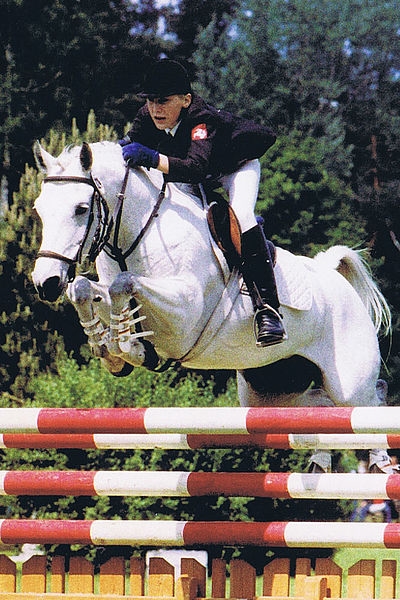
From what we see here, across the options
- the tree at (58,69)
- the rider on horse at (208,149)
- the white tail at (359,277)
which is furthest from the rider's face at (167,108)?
the tree at (58,69)

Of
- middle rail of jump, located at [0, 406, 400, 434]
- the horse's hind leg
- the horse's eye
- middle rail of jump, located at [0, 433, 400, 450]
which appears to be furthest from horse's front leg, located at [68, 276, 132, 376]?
the horse's hind leg

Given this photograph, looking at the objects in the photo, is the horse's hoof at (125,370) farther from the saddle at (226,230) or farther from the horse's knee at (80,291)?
the saddle at (226,230)

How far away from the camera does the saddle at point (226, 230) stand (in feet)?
19.0

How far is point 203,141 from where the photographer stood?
565cm

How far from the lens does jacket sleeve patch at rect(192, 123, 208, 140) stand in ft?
18.6

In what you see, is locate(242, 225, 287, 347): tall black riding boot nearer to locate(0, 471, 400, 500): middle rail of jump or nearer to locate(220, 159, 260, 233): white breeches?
locate(220, 159, 260, 233): white breeches

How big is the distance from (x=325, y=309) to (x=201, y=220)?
1.01 m

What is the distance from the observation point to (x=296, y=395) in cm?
654

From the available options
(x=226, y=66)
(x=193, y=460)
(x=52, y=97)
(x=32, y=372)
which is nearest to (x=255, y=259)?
(x=193, y=460)

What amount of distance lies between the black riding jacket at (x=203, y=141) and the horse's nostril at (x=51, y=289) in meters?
0.79

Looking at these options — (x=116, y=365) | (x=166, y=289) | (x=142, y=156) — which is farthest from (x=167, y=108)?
(x=116, y=365)

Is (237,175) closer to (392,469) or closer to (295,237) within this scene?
(392,469)

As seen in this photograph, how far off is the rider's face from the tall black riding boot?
2.09 feet

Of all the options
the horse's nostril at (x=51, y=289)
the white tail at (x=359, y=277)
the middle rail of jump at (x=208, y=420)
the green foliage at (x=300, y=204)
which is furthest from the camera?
the green foliage at (x=300, y=204)
